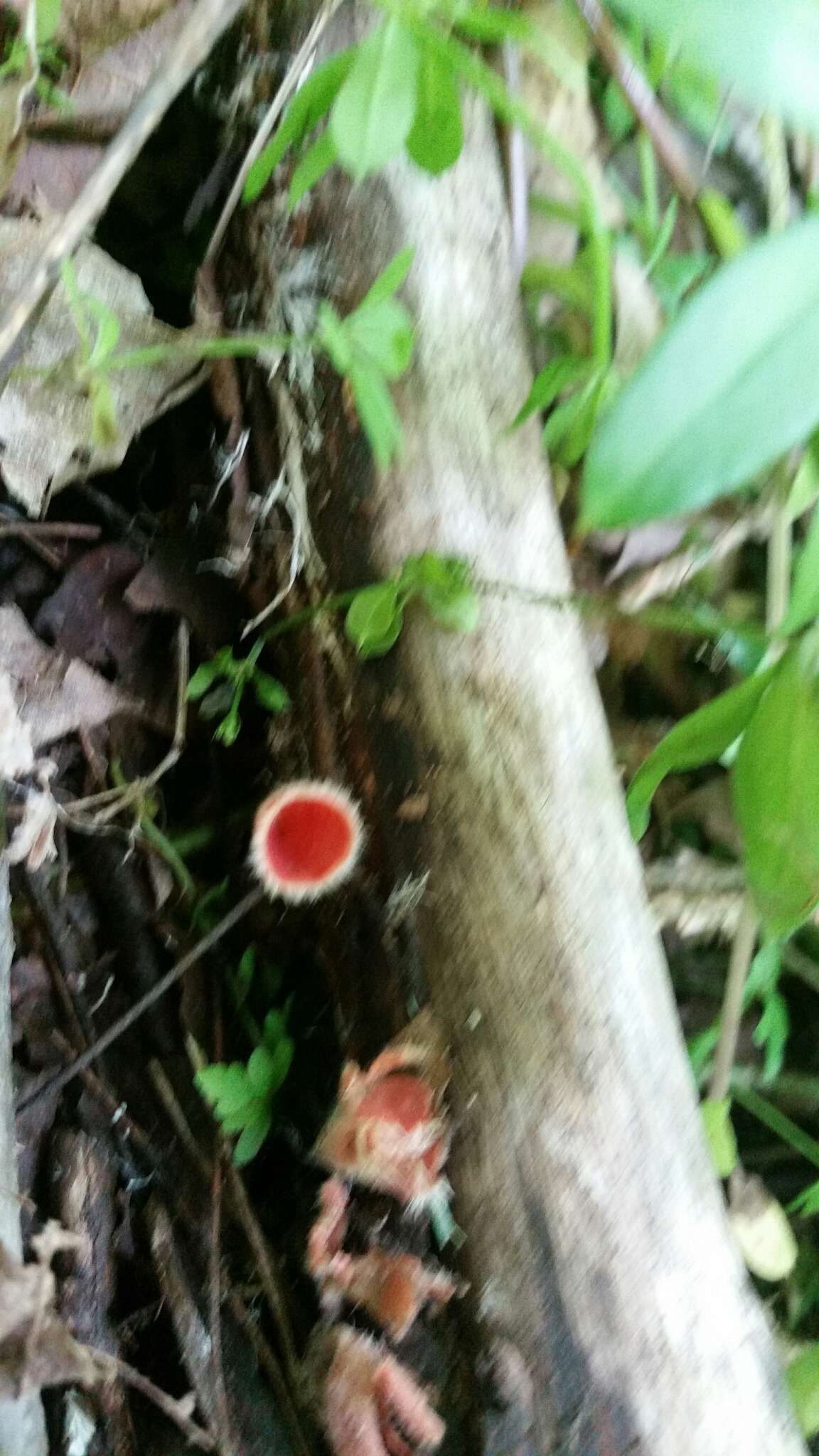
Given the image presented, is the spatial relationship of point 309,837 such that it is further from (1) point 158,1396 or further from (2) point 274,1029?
(1) point 158,1396

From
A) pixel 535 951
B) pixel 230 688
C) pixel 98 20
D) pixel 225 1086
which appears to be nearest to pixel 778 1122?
pixel 535 951

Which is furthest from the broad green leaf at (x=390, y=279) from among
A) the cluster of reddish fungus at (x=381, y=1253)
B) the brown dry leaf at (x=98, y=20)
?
the cluster of reddish fungus at (x=381, y=1253)

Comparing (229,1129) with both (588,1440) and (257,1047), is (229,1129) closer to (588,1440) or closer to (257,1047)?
(257,1047)

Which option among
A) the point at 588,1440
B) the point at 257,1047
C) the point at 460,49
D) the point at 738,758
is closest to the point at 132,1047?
the point at 257,1047

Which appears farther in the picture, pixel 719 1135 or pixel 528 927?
pixel 719 1135

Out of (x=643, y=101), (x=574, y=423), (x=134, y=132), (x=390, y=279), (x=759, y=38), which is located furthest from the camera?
(x=643, y=101)
